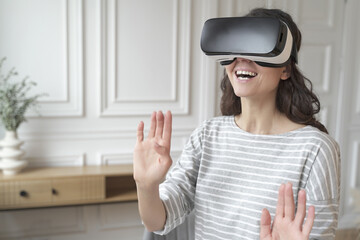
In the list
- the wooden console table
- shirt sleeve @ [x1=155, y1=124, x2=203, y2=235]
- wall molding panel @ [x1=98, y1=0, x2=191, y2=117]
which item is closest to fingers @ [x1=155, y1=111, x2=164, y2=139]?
shirt sleeve @ [x1=155, y1=124, x2=203, y2=235]

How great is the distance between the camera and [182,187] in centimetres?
136

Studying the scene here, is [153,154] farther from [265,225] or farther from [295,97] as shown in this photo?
[295,97]

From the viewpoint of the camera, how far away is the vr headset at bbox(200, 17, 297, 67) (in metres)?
1.14

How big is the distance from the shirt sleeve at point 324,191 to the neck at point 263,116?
0.17 meters

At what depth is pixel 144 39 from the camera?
2561mm

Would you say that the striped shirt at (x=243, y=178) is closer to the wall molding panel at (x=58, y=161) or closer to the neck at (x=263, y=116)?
the neck at (x=263, y=116)

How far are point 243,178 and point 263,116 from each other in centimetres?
20

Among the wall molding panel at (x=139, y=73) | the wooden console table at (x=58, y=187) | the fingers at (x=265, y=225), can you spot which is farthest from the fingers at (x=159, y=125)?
the wall molding panel at (x=139, y=73)

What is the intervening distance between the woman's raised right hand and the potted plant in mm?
1356

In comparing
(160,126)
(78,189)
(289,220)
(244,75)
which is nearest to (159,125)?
(160,126)

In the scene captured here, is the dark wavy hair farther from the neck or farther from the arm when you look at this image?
the arm

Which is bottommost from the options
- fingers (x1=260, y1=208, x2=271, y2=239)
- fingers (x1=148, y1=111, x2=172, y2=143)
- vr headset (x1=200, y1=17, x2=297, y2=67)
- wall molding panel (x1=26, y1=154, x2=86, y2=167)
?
wall molding panel (x1=26, y1=154, x2=86, y2=167)

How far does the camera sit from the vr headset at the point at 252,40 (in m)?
1.14

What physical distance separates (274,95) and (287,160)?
0.22 metres
